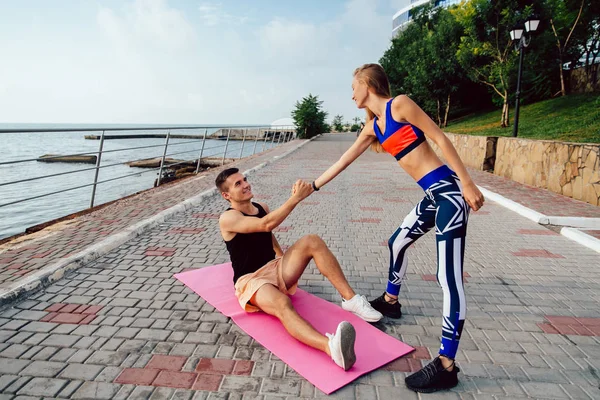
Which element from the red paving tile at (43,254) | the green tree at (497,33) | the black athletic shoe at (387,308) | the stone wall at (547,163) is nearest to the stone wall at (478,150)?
the stone wall at (547,163)

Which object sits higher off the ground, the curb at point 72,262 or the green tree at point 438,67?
the green tree at point 438,67

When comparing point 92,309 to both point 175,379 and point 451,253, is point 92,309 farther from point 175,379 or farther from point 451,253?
point 451,253

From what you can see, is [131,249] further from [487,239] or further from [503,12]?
[503,12]

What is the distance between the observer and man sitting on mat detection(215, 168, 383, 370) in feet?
9.59

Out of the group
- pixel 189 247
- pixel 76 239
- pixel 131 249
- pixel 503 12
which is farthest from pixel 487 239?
pixel 503 12

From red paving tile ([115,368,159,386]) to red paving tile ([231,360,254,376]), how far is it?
492mm

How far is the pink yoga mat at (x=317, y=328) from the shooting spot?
2.50m

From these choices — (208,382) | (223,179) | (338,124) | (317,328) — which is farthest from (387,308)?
(338,124)

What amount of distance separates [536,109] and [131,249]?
2159 cm

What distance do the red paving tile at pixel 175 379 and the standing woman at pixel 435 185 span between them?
133 centimetres

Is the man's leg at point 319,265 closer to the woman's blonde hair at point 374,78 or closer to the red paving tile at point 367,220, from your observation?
the woman's blonde hair at point 374,78

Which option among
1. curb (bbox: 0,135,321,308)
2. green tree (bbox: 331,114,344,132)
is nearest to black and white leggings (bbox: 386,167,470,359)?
curb (bbox: 0,135,321,308)

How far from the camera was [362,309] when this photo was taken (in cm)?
315

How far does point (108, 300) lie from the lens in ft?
11.2
